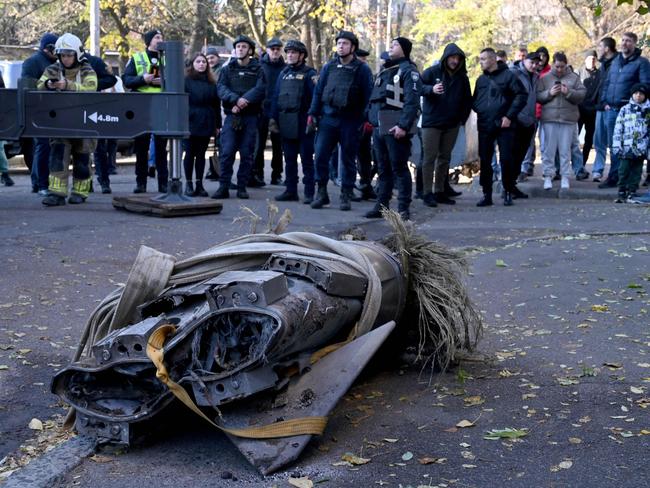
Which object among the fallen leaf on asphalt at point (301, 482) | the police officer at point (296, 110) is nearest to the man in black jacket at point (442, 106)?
the police officer at point (296, 110)

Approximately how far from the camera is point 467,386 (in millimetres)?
4867

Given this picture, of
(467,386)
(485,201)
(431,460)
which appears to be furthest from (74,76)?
(431,460)

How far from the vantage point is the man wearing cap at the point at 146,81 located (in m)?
12.7

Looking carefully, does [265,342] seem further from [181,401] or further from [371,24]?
[371,24]

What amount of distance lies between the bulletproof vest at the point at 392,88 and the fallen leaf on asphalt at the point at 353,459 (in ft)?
25.7

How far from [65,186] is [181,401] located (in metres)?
8.53

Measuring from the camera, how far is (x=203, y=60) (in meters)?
13.4

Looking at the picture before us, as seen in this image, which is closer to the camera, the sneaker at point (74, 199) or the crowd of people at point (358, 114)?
the crowd of people at point (358, 114)

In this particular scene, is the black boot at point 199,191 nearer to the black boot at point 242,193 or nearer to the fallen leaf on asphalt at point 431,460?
the black boot at point 242,193

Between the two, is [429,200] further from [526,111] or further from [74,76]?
[74,76]

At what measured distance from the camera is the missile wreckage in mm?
3740

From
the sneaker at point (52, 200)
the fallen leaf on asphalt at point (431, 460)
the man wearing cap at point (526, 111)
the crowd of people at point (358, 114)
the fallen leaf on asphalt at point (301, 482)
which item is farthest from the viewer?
the man wearing cap at point (526, 111)

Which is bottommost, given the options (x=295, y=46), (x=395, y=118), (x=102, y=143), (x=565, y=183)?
(x=565, y=183)

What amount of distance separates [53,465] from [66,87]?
8.31 metres
